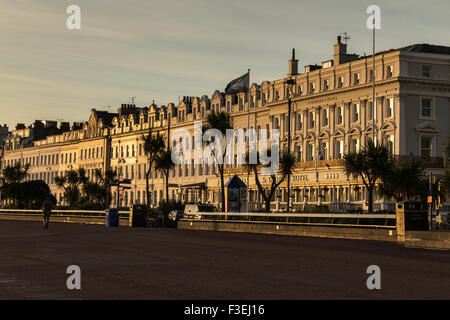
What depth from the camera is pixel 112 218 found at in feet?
173

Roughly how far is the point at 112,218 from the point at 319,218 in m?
16.4

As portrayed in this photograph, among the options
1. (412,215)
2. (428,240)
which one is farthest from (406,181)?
(428,240)

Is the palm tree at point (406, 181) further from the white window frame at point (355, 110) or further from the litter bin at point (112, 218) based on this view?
the litter bin at point (112, 218)

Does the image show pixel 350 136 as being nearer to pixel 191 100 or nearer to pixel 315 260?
pixel 191 100

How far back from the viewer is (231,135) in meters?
93.2

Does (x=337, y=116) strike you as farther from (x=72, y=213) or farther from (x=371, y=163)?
(x=72, y=213)

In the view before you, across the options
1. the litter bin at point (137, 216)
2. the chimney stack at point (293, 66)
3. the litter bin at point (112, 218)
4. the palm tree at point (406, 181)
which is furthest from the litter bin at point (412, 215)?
the chimney stack at point (293, 66)

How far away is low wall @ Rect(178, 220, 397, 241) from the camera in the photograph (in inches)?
1284

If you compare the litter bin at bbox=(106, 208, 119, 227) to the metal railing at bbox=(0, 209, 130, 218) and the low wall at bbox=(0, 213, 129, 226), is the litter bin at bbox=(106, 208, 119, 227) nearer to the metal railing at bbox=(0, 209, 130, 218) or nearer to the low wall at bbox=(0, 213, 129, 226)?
the low wall at bbox=(0, 213, 129, 226)

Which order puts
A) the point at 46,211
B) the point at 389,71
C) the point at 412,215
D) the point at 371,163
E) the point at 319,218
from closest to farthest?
the point at 412,215, the point at 319,218, the point at 46,211, the point at 371,163, the point at 389,71

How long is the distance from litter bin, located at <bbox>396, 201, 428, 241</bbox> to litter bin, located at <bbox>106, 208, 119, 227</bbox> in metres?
26.1

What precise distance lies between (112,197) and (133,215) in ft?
231

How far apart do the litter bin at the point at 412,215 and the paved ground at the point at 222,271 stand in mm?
2336
